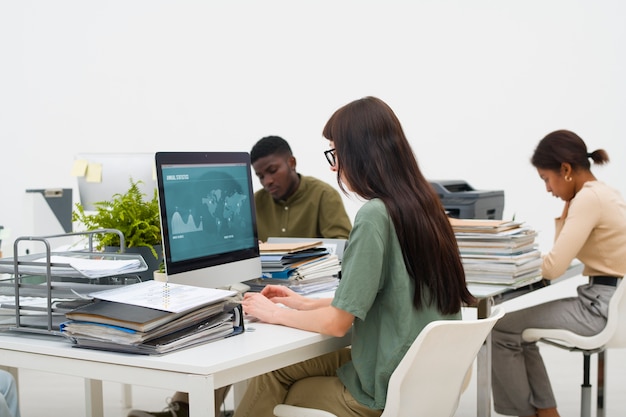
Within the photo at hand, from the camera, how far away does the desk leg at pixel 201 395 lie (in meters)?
1.51

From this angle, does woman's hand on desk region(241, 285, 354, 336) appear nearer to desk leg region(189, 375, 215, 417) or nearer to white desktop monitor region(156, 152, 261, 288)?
white desktop monitor region(156, 152, 261, 288)

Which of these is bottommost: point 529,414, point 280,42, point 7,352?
point 529,414

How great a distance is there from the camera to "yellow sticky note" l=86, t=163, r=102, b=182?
3271 mm

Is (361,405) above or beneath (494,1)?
beneath

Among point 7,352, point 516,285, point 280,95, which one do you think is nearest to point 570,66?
point 280,95

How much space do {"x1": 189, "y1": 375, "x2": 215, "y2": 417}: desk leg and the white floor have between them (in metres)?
2.08

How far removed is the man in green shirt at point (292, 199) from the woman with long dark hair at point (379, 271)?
159 cm

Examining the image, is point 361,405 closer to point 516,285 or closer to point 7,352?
point 7,352

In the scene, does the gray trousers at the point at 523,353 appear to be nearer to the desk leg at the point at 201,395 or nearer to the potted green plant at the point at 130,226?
the potted green plant at the point at 130,226

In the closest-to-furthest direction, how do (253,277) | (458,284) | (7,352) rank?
(7,352)
(458,284)
(253,277)

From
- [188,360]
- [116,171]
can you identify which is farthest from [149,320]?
[116,171]

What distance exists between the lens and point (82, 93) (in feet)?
18.3

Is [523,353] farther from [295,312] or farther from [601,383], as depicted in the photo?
[295,312]

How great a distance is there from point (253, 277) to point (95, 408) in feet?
2.95
